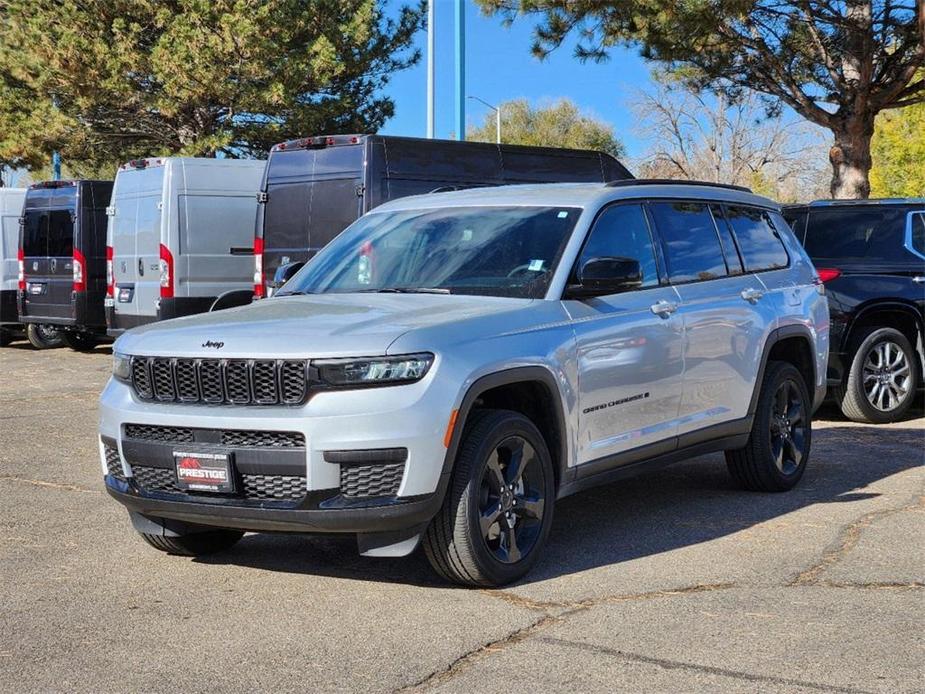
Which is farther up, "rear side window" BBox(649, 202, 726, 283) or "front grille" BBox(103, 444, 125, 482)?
"rear side window" BBox(649, 202, 726, 283)

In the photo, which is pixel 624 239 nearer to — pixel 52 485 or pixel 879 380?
pixel 52 485

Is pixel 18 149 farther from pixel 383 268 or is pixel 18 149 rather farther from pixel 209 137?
pixel 383 268

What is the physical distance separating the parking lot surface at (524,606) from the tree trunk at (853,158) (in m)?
13.5

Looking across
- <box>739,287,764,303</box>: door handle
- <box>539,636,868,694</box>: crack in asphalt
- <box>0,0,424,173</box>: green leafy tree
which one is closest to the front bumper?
<box>539,636,868,694</box>: crack in asphalt

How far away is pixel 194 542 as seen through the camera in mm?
6434

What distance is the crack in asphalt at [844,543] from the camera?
20.1 ft

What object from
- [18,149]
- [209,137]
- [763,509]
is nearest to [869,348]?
[763,509]

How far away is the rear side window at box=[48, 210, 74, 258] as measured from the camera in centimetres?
1850

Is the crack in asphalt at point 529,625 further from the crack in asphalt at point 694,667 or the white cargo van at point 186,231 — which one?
the white cargo van at point 186,231

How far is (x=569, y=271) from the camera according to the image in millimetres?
6508

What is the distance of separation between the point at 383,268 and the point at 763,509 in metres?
2.63

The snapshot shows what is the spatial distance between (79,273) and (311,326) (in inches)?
526

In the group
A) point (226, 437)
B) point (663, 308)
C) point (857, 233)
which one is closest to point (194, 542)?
point (226, 437)

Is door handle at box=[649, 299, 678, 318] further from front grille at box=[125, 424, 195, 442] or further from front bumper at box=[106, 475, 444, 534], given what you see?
front grille at box=[125, 424, 195, 442]
